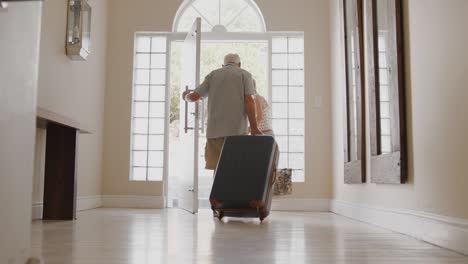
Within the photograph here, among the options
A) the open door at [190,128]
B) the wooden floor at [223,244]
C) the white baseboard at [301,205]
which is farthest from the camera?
the white baseboard at [301,205]

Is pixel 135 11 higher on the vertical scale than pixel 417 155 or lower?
higher

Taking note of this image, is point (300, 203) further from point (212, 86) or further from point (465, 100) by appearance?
point (465, 100)

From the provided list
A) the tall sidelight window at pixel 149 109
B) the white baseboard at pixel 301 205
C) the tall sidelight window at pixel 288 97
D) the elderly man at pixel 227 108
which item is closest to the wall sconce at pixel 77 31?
the elderly man at pixel 227 108

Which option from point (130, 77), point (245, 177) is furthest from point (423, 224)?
point (130, 77)

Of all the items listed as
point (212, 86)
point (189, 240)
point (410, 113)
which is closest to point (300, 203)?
point (212, 86)

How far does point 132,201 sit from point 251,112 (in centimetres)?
192

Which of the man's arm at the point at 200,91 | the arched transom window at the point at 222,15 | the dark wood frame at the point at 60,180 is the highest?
the arched transom window at the point at 222,15

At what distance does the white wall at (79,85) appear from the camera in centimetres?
357

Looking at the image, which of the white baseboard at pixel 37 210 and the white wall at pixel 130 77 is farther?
the white wall at pixel 130 77

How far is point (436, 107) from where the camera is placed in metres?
2.33

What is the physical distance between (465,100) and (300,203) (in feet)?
10.7

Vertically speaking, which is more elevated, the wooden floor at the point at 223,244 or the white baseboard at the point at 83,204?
the white baseboard at the point at 83,204

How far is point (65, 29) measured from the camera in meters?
3.97

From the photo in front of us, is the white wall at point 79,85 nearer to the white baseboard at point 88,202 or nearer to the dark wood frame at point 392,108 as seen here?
the white baseboard at point 88,202
